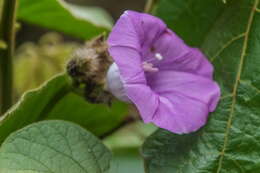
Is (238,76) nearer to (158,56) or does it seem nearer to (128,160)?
(158,56)

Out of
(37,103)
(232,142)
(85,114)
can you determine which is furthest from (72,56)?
(232,142)

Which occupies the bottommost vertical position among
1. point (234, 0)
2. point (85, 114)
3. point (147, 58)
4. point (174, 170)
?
point (85, 114)

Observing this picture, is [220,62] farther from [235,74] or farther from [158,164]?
[158,164]

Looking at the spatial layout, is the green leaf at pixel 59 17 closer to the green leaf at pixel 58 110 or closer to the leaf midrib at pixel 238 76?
the green leaf at pixel 58 110

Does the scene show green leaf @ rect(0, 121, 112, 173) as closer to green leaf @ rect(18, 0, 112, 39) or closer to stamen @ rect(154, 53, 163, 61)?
stamen @ rect(154, 53, 163, 61)

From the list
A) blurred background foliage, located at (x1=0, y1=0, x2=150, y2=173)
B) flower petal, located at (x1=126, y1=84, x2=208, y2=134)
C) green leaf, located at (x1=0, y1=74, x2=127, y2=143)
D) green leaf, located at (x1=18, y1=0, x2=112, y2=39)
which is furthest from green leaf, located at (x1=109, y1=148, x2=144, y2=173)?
flower petal, located at (x1=126, y1=84, x2=208, y2=134)

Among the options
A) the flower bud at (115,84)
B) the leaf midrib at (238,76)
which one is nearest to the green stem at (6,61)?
the flower bud at (115,84)
